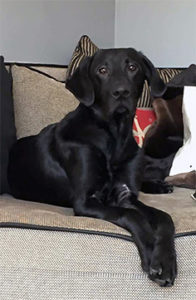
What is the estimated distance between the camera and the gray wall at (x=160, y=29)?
312 centimetres

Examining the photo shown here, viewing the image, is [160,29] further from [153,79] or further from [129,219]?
[129,219]

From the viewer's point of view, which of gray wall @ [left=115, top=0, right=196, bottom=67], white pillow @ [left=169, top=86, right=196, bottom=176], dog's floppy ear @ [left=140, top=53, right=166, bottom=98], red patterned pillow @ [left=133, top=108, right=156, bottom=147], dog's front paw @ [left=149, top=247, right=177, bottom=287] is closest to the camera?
dog's front paw @ [left=149, top=247, right=177, bottom=287]

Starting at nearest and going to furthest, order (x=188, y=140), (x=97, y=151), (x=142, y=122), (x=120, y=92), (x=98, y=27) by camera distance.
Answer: (x=120, y=92) < (x=97, y=151) < (x=188, y=140) < (x=142, y=122) < (x=98, y=27)

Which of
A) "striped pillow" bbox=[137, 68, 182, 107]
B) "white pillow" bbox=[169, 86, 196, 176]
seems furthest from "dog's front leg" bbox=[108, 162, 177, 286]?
"striped pillow" bbox=[137, 68, 182, 107]

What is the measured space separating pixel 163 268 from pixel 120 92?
51cm

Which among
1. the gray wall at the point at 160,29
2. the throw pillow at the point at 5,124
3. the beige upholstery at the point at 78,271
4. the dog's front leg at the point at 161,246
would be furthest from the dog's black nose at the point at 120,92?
the gray wall at the point at 160,29

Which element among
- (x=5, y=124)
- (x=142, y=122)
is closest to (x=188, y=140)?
(x=142, y=122)

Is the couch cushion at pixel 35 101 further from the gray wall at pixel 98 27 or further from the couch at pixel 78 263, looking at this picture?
the couch at pixel 78 263

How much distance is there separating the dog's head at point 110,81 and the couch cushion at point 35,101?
0.44 metres

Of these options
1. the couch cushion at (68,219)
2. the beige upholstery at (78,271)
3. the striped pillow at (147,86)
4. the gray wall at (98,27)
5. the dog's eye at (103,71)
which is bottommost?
the beige upholstery at (78,271)

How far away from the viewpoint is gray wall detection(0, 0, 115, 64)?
2.47m

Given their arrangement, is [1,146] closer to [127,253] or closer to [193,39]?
[127,253]

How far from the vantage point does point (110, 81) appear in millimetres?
1585

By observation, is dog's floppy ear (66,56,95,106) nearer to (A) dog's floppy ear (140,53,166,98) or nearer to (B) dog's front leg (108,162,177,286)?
(A) dog's floppy ear (140,53,166,98)
